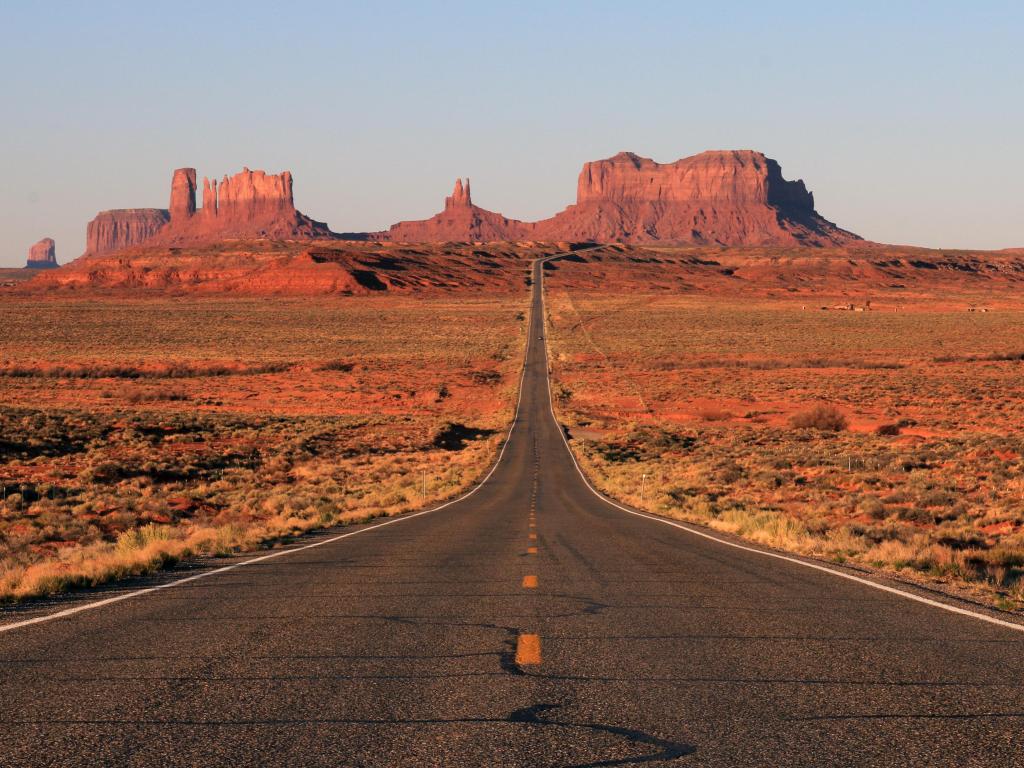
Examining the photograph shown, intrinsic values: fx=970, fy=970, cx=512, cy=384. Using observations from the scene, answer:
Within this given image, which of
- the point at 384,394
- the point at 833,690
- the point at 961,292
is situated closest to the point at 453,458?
the point at 384,394

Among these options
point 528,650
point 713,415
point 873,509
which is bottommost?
point 713,415

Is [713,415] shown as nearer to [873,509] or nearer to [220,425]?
[220,425]

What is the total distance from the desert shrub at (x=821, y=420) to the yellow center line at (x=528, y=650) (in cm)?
4361

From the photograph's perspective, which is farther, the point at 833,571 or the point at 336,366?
the point at 336,366

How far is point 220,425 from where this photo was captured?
158 feet

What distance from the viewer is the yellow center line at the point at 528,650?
670 centimetres

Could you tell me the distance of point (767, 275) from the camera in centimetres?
19150

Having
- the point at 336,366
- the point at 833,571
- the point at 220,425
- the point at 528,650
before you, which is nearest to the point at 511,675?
the point at 528,650

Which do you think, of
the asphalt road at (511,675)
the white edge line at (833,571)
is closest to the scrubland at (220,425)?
the asphalt road at (511,675)

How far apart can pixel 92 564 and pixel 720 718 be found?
29.2 feet

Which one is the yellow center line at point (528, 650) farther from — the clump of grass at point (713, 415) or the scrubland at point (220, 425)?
the clump of grass at point (713, 415)

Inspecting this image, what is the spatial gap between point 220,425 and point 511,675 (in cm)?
4417

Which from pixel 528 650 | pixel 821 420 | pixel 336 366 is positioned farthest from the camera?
pixel 336 366

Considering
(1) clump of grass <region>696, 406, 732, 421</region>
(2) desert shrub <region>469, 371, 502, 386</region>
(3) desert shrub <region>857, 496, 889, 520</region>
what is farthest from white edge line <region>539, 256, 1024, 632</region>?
(2) desert shrub <region>469, 371, 502, 386</region>
